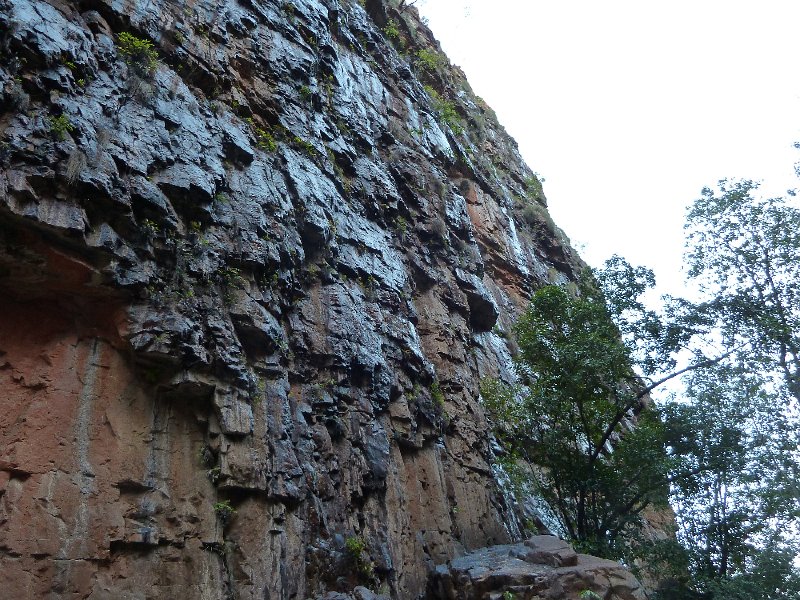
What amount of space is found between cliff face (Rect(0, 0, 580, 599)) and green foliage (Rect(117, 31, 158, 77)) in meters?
0.06

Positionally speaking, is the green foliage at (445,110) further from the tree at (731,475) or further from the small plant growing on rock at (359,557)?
the small plant growing on rock at (359,557)

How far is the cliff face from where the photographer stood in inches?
333

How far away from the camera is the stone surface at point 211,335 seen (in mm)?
8461

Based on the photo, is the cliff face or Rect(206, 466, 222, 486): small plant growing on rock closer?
the cliff face

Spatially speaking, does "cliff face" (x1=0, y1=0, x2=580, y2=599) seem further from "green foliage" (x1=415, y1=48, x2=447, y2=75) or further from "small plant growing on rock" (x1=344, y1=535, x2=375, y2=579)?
"green foliage" (x1=415, y1=48, x2=447, y2=75)

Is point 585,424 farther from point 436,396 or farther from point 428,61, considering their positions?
point 428,61

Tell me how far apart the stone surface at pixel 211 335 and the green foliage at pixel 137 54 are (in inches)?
5.1

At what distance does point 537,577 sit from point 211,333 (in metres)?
6.88

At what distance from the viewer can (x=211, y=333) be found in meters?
9.98

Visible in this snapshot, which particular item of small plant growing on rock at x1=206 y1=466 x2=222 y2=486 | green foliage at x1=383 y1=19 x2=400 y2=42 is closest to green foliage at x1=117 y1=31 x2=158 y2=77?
small plant growing on rock at x1=206 y1=466 x2=222 y2=486

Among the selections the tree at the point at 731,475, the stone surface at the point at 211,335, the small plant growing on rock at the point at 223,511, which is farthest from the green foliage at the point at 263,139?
the tree at the point at 731,475

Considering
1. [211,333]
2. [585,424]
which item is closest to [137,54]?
[211,333]

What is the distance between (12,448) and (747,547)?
15045 millimetres

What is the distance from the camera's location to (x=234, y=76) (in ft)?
47.5
